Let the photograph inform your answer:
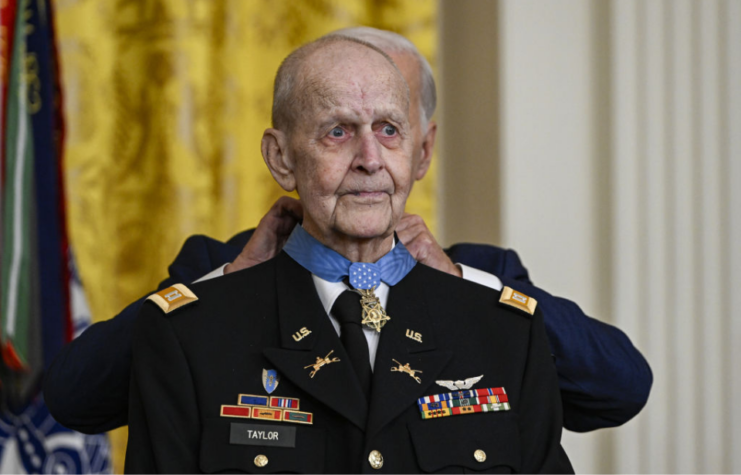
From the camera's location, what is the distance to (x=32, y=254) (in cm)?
254

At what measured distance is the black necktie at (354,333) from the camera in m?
1.33

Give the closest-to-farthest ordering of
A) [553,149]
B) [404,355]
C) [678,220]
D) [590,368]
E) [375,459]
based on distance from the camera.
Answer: [375,459] → [404,355] → [590,368] → [678,220] → [553,149]

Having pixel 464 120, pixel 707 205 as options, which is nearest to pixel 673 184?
pixel 707 205

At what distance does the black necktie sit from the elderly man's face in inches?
4.0

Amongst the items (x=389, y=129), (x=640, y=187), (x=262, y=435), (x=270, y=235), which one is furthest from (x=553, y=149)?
(x=262, y=435)

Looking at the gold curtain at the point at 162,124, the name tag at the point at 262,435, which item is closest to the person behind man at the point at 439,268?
the name tag at the point at 262,435

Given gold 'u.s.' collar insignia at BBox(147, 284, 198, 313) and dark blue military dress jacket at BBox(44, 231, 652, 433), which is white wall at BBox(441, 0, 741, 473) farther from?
gold 'u.s.' collar insignia at BBox(147, 284, 198, 313)

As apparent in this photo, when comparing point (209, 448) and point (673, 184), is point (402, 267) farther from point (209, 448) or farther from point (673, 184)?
point (673, 184)

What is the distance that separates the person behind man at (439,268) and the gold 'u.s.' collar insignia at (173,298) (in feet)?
0.73

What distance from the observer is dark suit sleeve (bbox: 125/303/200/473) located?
4.06 ft

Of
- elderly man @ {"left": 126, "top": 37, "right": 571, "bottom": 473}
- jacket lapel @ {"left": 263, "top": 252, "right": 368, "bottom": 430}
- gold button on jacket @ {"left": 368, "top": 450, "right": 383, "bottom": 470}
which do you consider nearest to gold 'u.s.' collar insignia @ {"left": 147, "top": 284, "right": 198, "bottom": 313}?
elderly man @ {"left": 126, "top": 37, "right": 571, "bottom": 473}

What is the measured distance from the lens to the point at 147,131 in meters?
3.01

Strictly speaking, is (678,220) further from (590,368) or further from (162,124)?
(162,124)

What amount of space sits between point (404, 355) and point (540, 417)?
8.7 inches
